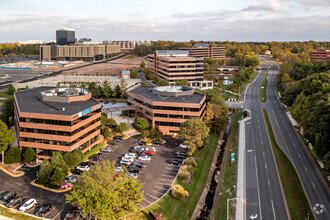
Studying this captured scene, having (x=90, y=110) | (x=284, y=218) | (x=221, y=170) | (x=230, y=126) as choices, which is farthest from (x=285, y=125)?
(x=90, y=110)

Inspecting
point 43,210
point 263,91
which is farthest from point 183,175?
point 263,91

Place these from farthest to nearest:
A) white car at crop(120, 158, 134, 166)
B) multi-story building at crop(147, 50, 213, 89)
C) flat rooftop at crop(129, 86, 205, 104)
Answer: multi-story building at crop(147, 50, 213, 89) → flat rooftop at crop(129, 86, 205, 104) → white car at crop(120, 158, 134, 166)

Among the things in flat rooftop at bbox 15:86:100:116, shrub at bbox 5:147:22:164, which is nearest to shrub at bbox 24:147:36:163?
shrub at bbox 5:147:22:164

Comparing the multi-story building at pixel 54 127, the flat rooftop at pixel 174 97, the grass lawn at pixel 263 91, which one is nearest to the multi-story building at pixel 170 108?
the flat rooftop at pixel 174 97

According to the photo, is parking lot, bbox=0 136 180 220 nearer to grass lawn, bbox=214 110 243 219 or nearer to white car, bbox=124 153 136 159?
white car, bbox=124 153 136 159

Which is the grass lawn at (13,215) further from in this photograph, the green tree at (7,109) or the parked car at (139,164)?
the green tree at (7,109)
